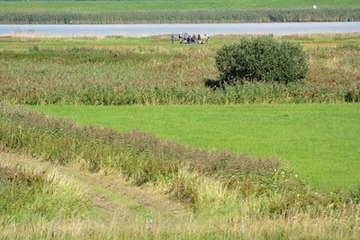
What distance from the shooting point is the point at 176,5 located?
18288cm

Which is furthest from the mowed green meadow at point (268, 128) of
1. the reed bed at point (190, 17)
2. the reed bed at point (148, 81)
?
the reed bed at point (190, 17)

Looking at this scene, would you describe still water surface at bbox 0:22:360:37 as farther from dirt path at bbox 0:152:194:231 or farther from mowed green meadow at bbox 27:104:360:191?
dirt path at bbox 0:152:194:231

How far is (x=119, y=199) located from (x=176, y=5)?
6609 inches

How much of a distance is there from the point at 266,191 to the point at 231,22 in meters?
130

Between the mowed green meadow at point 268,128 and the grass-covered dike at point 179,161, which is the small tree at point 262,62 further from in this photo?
the mowed green meadow at point 268,128

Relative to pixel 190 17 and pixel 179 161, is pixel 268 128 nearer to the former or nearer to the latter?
pixel 179 161

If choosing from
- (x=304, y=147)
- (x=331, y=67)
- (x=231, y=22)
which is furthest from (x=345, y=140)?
(x=231, y=22)

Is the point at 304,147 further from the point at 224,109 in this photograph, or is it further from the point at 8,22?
the point at 8,22

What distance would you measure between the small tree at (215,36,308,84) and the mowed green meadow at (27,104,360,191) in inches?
222

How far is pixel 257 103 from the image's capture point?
106 feet

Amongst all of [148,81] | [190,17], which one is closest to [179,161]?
[148,81]

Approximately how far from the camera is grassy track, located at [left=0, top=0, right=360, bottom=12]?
17388 cm

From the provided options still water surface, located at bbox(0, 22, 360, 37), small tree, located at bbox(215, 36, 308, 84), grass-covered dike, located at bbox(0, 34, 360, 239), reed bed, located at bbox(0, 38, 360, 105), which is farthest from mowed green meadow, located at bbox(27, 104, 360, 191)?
still water surface, located at bbox(0, 22, 360, 37)

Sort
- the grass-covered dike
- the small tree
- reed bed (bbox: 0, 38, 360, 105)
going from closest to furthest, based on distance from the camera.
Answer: the grass-covered dike → reed bed (bbox: 0, 38, 360, 105) → the small tree
